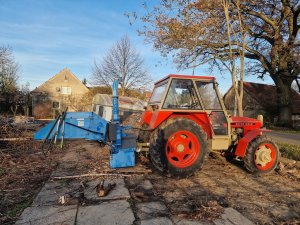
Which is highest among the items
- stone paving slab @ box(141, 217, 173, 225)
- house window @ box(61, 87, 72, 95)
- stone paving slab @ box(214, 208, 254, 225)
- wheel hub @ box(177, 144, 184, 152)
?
house window @ box(61, 87, 72, 95)

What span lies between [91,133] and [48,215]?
2.55 meters

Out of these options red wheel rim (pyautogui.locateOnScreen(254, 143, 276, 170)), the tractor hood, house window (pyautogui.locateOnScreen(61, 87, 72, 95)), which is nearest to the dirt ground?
red wheel rim (pyautogui.locateOnScreen(254, 143, 276, 170))

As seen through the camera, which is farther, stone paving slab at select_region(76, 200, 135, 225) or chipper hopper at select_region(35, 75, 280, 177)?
chipper hopper at select_region(35, 75, 280, 177)

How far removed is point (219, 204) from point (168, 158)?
5.57 feet

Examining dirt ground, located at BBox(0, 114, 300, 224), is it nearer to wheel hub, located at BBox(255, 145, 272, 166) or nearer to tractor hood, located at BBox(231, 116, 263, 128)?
wheel hub, located at BBox(255, 145, 272, 166)

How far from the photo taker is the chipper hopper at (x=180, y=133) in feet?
20.2

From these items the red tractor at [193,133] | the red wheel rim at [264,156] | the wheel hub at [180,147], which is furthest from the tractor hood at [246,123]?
the wheel hub at [180,147]

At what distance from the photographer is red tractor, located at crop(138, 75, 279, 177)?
612 centimetres

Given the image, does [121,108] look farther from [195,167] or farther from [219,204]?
[219,204]

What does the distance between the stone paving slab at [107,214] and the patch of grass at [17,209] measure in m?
0.84

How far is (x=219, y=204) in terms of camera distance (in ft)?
15.4

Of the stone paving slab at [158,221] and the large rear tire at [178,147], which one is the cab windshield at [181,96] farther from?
the stone paving slab at [158,221]

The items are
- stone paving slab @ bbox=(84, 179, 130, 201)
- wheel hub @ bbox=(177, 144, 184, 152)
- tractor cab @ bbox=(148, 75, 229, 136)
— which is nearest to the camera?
stone paving slab @ bbox=(84, 179, 130, 201)

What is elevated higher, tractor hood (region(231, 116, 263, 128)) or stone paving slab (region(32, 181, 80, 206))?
tractor hood (region(231, 116, 263, 128))
